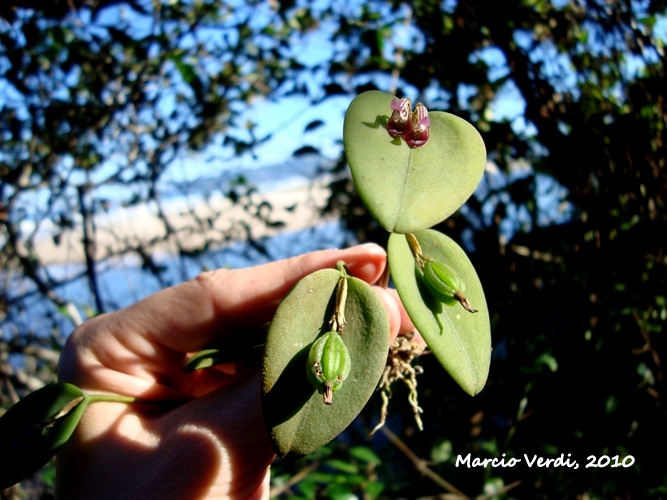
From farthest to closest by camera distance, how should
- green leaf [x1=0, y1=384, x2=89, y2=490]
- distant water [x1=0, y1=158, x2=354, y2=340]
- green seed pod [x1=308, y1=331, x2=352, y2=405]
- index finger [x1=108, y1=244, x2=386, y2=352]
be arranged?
distant water [x1=0, y1=158, x2=354, y2=340] < index finger [x1=108, y1=244, x2=386, y2=352] < green leaf [x1=0, y1=384, x2=89, y2=490] < green seed pod [x1=308, y1=331, x2=352, y2=405]

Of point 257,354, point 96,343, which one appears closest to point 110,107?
point 96,343

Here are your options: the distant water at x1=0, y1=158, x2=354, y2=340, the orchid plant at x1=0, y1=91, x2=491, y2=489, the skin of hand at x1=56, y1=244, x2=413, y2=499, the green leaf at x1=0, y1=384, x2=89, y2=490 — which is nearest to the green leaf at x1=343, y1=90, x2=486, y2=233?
the orchid plant at x1=0, y1=91, x2=491, y2=489

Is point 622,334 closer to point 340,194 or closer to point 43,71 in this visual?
point 340,194

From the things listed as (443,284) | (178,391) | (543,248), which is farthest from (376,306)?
(543,248)

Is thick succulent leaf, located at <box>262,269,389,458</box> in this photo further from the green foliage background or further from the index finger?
the green foliage background

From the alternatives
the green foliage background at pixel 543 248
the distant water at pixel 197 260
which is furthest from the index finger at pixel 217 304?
the distant water at pixel 197 260

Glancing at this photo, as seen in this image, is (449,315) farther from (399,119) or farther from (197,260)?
(197,260)
